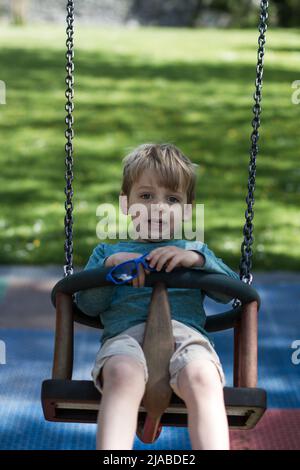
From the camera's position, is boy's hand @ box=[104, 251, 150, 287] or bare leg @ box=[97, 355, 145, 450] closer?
bare leg @ box=[97, 355, 145, 450]

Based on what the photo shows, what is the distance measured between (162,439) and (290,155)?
214 inches

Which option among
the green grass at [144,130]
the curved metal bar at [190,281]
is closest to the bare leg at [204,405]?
the curved metal bar at [190,281]

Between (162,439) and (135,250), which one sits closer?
(135,250)

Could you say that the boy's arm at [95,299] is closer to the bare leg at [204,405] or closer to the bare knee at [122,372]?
the bare knee at [122,372]

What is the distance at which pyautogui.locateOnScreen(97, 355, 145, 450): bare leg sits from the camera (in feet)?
7.69

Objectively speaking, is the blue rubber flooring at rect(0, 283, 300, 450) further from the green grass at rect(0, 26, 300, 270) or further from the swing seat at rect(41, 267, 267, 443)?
the green grass at rect(0, 26, 300, 270)

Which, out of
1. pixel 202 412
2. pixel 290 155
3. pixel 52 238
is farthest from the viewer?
pixel 290 155

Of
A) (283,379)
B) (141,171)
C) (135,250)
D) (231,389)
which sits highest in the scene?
(141,171)

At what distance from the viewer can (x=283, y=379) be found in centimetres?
407

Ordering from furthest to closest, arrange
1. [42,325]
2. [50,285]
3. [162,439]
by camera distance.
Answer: [50,285] < [42,325] < [162,439]

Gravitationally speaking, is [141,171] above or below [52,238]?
above

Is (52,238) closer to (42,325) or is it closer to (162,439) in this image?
(42,325)

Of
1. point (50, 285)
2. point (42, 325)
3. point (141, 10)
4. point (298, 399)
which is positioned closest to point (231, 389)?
point (298, 399)

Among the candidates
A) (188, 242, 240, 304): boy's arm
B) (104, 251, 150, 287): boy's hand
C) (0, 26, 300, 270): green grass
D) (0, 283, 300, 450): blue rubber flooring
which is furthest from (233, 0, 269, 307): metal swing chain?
(0, 26, 300, 270): green grass
